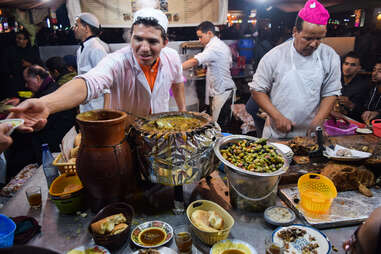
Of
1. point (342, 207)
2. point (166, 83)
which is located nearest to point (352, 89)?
point (342, 207)

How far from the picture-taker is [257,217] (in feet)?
5.88

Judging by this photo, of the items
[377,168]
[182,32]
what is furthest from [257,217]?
[182,32]

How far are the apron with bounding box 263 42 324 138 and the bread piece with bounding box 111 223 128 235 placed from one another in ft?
7.65

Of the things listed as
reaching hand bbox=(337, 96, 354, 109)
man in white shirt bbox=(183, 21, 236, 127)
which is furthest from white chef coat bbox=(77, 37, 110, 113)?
reaching hand bbox=(337, 96, 354, 109)

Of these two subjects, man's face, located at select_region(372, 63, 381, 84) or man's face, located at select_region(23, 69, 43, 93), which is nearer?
man's face, located at select_region(23, 69, 43, 93)

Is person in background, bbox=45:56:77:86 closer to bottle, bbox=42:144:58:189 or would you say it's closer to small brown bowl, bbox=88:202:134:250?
bottle, bbox=42:144:58:189

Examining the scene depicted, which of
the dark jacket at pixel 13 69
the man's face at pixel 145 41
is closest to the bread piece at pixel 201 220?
the man's face at pixel 145 41

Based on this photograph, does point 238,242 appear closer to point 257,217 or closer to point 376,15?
point 257,217

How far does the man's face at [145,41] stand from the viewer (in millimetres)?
2201

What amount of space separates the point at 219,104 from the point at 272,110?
3.08 meters

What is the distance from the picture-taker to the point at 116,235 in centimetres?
146

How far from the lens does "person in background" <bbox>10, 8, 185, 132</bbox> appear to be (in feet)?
5.56

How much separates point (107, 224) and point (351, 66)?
538 cm

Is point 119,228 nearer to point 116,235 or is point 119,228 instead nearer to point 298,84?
point 116,235
